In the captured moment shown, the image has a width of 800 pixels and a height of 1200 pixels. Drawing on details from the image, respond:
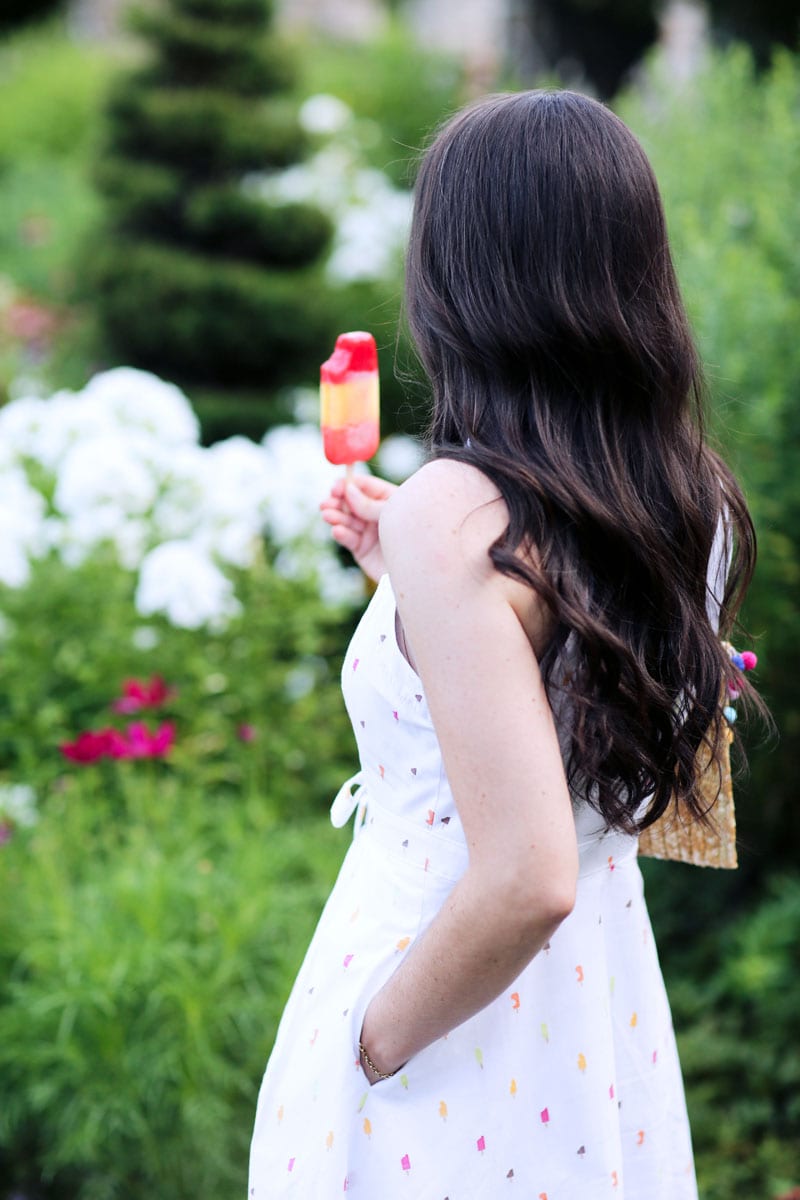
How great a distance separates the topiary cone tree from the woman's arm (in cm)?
530

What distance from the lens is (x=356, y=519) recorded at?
2064 millimetres

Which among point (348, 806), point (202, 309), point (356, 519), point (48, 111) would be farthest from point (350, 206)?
point (48, 111)


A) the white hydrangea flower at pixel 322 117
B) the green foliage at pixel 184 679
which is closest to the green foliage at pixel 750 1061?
the green foliage at pixel 184 679

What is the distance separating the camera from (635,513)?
1363 millimetres

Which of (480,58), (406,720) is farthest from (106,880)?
(480,58)

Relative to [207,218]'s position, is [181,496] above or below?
above

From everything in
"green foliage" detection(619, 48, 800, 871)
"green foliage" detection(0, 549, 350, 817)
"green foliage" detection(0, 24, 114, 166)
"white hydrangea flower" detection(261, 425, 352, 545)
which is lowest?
"green foliage" detection(0, 24, 114, 166)

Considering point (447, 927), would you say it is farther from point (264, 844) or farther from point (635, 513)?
point (264, 844)

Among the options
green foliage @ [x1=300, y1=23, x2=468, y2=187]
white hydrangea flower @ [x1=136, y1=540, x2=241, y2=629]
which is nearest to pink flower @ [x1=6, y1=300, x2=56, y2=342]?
green foliage @ [x1=300, y1=23, x2=468, y2=187]

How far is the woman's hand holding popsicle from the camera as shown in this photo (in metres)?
2.04

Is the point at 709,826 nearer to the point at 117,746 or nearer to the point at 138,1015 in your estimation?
the point at 138,1015

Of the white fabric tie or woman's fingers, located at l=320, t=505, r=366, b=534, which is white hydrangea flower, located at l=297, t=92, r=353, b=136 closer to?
woman's fingers, located at l=320, t=505, r=366, b=534

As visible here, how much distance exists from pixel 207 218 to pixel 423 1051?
5.63m

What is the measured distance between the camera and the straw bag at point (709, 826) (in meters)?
1.74
